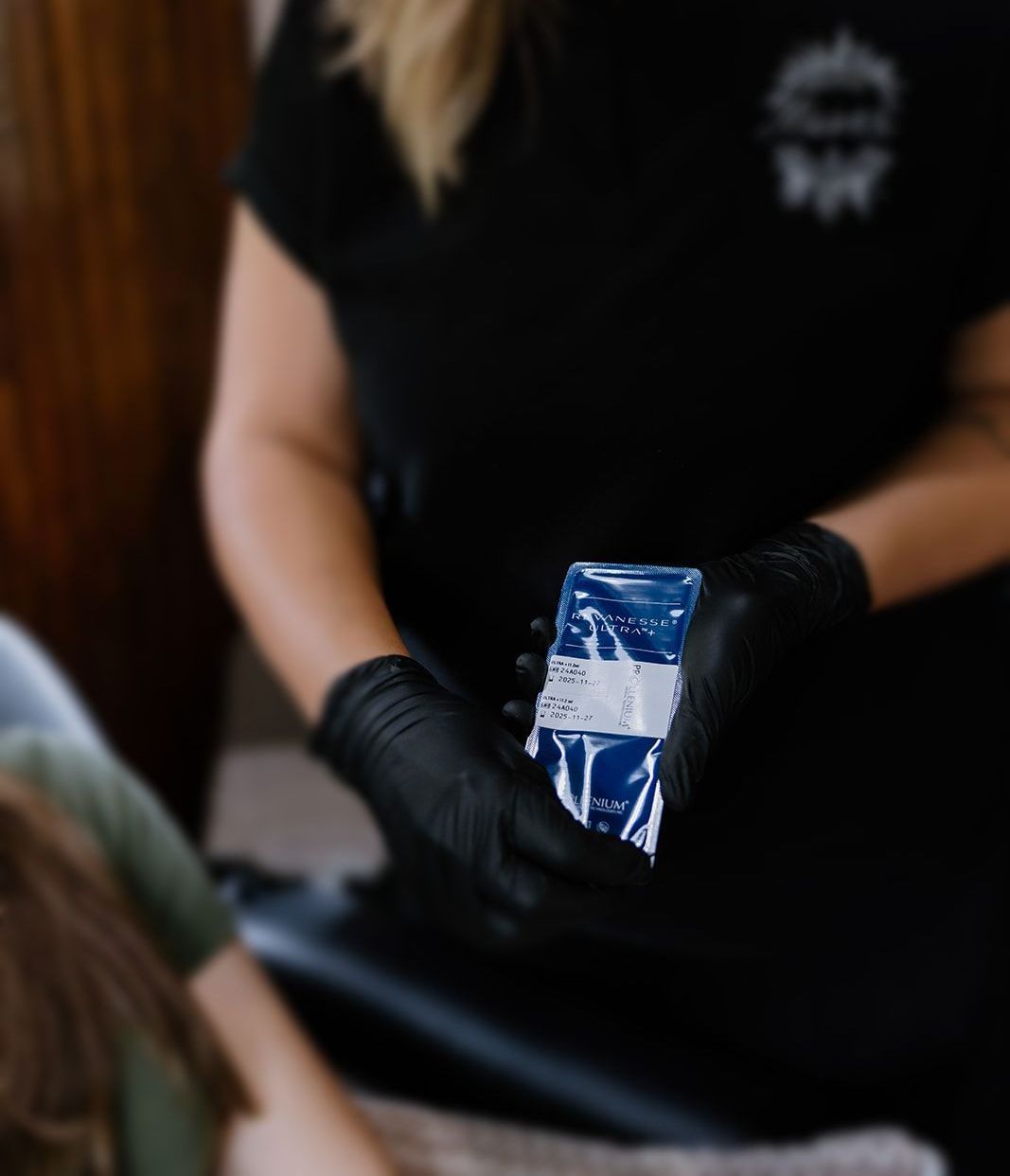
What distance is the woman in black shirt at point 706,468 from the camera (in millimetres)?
195

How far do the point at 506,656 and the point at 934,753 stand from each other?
169mm

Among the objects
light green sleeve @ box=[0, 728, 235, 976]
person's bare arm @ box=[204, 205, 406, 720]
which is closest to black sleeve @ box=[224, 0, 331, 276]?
person's bare arm @ box=[204, 205, 406, 720]

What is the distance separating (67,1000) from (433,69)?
604 millimetres

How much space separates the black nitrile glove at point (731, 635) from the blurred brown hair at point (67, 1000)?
63cm

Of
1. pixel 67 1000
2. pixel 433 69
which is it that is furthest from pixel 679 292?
pixel 67 1000

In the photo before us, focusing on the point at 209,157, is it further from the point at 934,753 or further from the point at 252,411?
the point at 934,753

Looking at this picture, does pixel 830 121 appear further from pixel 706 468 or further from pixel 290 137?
pixel 290 137

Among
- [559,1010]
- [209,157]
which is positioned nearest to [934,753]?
[559,1010]

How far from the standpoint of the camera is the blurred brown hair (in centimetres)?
74

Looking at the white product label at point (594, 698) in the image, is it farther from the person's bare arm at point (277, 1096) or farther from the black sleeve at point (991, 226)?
the person's bare arm at point (277, 1096)

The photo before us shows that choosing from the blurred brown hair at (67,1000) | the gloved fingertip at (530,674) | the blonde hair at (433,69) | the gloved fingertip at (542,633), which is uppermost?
the blonde hair at (433,69)

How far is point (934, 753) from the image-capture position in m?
0.31

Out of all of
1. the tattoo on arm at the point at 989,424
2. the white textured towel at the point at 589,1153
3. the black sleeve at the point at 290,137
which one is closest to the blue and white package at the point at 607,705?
the tattoo on arm at the point at 989,424

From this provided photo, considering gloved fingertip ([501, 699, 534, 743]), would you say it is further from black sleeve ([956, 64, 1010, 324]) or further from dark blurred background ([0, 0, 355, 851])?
dark blurred background ([0, 0, 355, 851])
